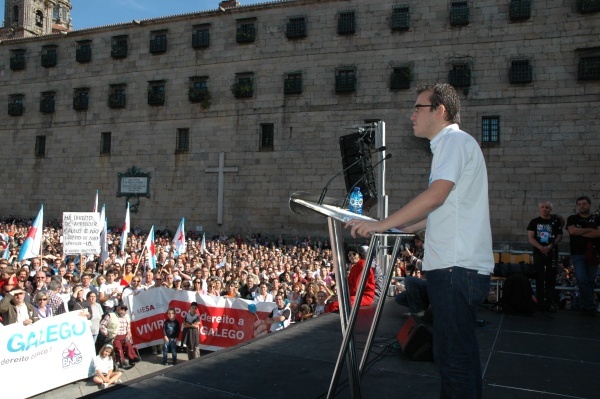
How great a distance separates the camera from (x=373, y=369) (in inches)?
176

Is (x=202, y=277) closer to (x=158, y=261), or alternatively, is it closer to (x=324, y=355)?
(x=158, y=261)


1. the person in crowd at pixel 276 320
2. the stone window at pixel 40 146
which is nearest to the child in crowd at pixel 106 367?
the person in crowd at pixel 276 320

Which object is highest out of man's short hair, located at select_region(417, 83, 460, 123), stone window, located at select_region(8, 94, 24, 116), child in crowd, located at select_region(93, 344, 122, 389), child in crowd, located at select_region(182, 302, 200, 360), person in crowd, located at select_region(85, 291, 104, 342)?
stone window, located at select_region(8, 94, 24, 116)

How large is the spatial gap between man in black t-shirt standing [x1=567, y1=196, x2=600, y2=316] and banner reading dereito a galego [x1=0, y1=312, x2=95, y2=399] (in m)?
8.31

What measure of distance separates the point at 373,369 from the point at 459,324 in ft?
6.46

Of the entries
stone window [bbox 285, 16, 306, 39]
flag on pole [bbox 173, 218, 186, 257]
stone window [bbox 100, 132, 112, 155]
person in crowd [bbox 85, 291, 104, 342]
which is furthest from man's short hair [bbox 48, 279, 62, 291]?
stone window [bbox 100, 132, 112, 155]

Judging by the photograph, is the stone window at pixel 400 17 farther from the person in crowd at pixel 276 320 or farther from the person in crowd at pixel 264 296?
the person in crowd at pixel 276 320

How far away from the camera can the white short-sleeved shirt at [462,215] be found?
2684 millimetres

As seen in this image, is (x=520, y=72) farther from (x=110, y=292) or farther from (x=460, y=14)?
(x=110, y=292)

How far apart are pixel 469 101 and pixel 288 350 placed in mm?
20999

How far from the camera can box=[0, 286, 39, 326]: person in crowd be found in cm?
829

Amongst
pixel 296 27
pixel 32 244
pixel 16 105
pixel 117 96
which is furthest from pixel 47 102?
pixel 32 244

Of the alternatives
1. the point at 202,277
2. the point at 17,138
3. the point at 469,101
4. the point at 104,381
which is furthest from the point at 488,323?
the point at 17,138

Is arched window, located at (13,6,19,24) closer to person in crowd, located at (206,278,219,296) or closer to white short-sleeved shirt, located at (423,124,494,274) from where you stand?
person in crowd, located at (206,278,219,296)
